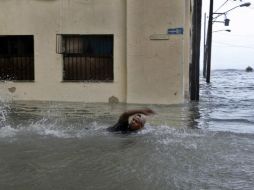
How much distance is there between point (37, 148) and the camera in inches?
347

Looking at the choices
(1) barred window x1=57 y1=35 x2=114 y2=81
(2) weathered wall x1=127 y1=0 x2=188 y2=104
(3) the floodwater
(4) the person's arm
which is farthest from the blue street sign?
(4) the person's arm

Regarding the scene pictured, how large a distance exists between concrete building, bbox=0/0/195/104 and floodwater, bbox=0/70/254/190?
2.42 metres

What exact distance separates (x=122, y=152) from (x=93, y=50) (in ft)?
27.1

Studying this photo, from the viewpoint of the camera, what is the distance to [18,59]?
1677 cm

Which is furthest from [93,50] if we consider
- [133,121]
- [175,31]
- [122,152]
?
[122,152]

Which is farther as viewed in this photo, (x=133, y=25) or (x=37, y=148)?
(x=133, y=25)

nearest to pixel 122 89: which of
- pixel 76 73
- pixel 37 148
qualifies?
pixel 76 73

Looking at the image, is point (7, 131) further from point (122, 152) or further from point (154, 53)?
point (154, 53)


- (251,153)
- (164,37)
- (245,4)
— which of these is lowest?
(251,153)

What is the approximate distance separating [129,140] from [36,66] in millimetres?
7745

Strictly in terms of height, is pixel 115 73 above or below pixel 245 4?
below

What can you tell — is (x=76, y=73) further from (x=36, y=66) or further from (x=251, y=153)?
(x=251, y=153)

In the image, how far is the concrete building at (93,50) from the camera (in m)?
15.8

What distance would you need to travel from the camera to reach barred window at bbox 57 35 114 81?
16.3 metres
